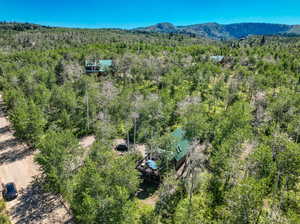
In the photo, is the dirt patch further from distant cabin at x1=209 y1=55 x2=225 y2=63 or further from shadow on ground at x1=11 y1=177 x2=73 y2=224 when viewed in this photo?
distant cabin at x1=209 y1=55 x2=225 y2=63

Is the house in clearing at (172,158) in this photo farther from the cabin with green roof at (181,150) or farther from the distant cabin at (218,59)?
the distant cabin at (218,59)

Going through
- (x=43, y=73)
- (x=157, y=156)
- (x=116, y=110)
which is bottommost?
(x=157, y=156)

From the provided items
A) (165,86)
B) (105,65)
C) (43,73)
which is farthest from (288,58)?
(43,73)

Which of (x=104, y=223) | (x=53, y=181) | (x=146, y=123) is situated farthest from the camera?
(x=146, y=123)

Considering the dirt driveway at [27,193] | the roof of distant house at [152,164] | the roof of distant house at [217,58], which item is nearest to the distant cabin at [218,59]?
the roof of distant house at [217,58]

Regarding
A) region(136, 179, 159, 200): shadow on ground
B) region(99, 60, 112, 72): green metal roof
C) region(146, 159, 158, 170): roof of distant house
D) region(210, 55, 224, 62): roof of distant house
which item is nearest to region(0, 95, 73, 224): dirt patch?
region(136, 179, 159, 200): shadow on ground

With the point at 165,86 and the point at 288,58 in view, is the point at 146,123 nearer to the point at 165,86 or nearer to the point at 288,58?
the point at 165,86

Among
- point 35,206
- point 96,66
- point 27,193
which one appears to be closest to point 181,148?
point 35,206
